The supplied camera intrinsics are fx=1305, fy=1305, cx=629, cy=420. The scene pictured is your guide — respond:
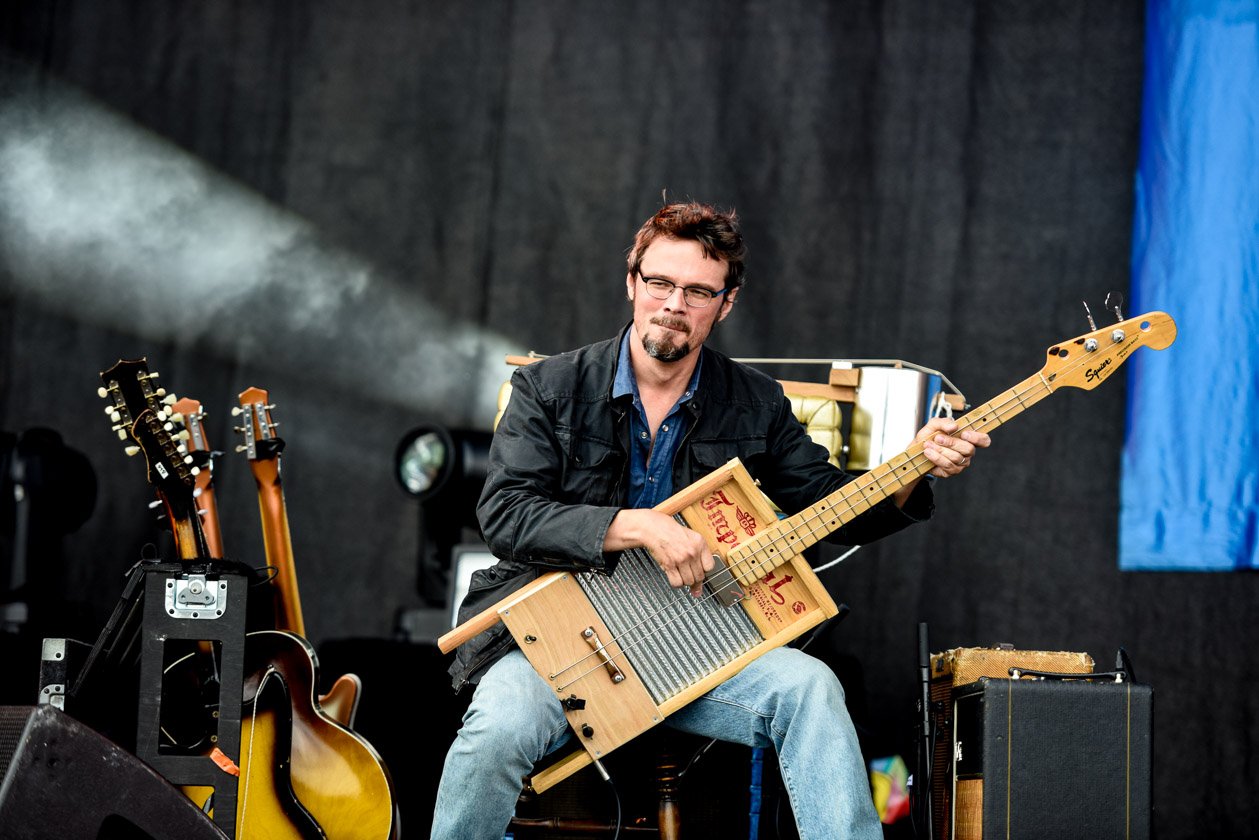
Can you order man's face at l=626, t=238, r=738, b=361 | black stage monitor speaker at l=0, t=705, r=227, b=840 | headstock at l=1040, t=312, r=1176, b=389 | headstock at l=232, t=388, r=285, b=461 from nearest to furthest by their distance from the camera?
black stage monitor speaker at l=0, t=705, r=227, b=840
headstock at l=1040, t=312, r=1176, b=389
man's face at l=626, t=238, r=738, b=361
headstock at l=232, t=388, r=285, b=461

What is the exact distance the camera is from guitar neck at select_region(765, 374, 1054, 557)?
122 inches

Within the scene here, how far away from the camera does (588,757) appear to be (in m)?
3.05

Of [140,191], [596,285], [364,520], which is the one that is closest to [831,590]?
[596,285]

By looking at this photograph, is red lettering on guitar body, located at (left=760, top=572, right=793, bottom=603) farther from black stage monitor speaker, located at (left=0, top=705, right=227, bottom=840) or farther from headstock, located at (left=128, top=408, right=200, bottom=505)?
headstock, located at (left=128, top=408, right=200, bottom=505)

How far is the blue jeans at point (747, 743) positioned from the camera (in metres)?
2.89

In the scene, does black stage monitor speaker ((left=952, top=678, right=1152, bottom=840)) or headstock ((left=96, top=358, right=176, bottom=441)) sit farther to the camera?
headstock ((left=96, top=358, right=176, bottom=441))

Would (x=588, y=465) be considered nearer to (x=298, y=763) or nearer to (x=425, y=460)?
(x=298, y=763)

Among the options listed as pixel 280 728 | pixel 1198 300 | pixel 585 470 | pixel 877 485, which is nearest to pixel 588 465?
pixel 585 470

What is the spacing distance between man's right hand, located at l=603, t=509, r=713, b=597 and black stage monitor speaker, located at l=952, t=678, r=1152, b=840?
2.57 ft

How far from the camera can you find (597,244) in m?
5.53

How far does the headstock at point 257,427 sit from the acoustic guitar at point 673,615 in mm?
1502

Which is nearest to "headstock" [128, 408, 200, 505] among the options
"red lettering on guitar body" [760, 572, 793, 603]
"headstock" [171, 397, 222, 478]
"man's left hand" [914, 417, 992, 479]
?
"headstock" [171, 397, 222, 478]

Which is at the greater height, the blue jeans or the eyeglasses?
the eyeglasses

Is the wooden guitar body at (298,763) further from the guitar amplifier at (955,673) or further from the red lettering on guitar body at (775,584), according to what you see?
the guitar amplifier at (955,673)
